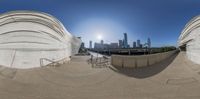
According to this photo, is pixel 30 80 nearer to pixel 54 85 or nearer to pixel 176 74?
pixel 54 85

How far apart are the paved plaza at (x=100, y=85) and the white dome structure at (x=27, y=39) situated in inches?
139

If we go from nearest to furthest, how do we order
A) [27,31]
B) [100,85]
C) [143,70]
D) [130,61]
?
[100,85] → [143,70] → [130,61] → [27,31]

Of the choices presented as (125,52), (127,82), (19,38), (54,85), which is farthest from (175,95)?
(125,52)

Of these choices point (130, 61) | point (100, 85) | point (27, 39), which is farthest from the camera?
point (27, 39)

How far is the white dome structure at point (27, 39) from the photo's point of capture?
21734 millimetres

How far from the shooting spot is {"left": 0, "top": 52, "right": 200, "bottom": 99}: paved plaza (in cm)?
1273

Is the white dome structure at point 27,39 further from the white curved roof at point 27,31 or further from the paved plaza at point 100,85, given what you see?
the paved plaza at point 100,85

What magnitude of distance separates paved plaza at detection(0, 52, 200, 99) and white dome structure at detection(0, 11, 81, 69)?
3.52m

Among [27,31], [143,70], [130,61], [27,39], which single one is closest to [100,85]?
[143,70]

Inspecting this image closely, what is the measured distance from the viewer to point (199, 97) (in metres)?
12.3

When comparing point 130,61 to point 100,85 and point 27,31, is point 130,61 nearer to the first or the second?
point 100,85

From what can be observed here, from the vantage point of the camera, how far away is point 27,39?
77.3 feet

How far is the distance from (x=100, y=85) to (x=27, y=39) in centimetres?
1263

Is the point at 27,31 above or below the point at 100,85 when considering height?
above
